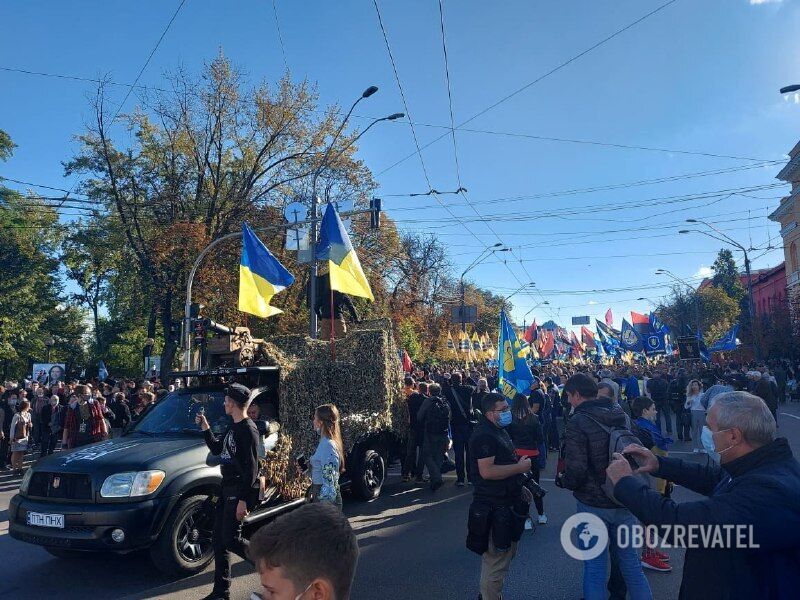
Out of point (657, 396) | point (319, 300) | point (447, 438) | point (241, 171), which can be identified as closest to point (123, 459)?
point (447, 438)

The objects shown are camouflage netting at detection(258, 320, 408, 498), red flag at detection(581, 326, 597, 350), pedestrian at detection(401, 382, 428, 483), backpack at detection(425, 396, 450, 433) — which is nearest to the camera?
camouflage netting at detection(258, 320, 408, 498)

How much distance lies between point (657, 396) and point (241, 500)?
1430 cm

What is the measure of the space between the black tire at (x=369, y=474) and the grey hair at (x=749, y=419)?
6581mm

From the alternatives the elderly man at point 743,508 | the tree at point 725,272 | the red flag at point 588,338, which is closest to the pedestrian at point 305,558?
the elderly man at point 743,508

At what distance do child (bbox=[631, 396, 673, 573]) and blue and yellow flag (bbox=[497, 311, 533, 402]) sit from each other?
3.96 m

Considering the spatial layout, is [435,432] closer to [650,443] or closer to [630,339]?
[650,443]

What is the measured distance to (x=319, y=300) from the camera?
14.5 metres

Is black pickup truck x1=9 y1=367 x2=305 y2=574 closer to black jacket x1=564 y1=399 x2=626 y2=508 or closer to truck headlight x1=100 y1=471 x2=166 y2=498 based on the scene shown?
truck headlight x1=100 y1=471 x2=166 y2=498

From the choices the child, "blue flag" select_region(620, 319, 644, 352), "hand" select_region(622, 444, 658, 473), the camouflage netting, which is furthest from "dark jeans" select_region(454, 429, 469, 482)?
"blue flag" select_region(620, 319, 644, 352)

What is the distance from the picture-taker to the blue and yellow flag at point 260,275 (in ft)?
30.9

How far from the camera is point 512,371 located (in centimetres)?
1052

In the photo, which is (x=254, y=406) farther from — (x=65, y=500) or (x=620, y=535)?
(x=620, y=535)

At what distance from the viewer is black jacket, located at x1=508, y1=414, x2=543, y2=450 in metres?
7.34

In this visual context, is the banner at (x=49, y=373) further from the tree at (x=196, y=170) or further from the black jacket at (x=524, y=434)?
the black jacket at (x=524, y=434)
